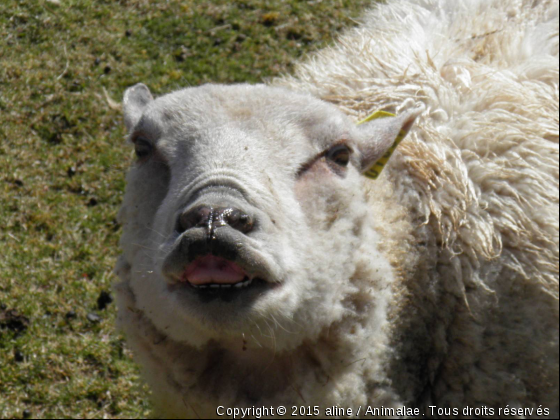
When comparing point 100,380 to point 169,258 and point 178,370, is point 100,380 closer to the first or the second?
point 178,370

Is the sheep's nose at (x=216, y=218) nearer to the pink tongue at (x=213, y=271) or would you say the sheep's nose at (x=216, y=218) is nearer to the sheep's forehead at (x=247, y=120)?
the pink tongue at (x=213, y=271)

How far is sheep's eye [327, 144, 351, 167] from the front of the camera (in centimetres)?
268

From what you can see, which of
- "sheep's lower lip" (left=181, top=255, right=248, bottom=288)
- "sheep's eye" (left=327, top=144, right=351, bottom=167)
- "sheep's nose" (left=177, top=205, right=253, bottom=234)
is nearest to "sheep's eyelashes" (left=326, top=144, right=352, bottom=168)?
"sheep's eye" (left=327, top=144, right=351, bottom=167)

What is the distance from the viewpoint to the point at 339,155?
270 cm

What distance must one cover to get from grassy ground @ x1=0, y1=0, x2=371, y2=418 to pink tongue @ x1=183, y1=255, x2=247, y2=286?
2.07m

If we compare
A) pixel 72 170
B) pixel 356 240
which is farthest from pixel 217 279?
pixel 72 170

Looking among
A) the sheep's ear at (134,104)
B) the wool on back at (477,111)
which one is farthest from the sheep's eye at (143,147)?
the wool on back at (477,111)

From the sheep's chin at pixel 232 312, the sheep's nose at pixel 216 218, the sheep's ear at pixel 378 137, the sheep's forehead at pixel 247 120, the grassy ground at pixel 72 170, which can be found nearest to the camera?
the sheep's nose at pixel 216 218

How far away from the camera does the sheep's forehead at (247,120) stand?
2.51m

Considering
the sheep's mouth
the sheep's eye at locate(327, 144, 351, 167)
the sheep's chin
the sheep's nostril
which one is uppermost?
the sheep's nostril

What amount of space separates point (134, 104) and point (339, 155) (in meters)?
1.22

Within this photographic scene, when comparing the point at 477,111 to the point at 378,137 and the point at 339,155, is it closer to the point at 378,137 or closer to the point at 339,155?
the point at 378,137

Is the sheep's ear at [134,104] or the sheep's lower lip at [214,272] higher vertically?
the sheep's lower lip at [214,272]

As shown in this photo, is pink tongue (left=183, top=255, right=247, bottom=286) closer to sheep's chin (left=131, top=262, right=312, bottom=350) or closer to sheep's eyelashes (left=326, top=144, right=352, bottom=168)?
sheep's chin (left=131, top=262, right=312, bottom=350)
